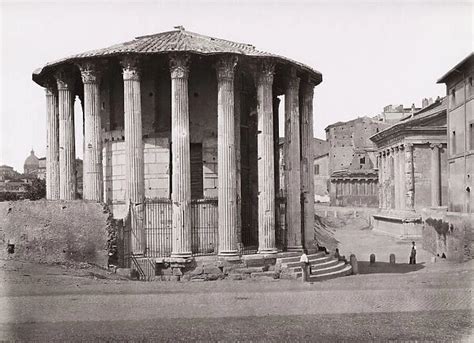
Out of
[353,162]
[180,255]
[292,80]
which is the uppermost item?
[292,80]

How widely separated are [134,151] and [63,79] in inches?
205

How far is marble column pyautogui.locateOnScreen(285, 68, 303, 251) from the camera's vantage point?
26.2 metres


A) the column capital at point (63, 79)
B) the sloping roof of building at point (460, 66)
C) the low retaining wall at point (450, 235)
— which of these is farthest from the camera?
the sloping roof of building at point (460, 66)

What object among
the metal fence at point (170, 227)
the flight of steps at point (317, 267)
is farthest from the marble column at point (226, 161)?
the flight of steps at point (317, 267)

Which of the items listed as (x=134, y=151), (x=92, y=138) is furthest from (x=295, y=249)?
(x=92, y=138)

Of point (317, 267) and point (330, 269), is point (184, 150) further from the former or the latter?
point (330, 269)

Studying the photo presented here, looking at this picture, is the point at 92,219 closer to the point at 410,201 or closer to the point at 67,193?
the point at 67,193

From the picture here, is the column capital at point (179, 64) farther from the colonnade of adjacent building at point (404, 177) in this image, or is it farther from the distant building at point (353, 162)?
the distant building at point (353, 162)

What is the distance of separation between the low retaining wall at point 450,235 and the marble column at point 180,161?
13704 millimetres

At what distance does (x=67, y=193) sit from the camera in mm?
26422

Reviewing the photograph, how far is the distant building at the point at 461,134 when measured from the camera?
37.5 meters

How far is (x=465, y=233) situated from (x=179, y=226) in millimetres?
14195

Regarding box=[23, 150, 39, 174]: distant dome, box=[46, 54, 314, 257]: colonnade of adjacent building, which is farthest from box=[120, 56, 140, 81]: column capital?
box=[23, 150, 39, 174]: distant dome

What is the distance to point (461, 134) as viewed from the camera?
39500 millimetres
